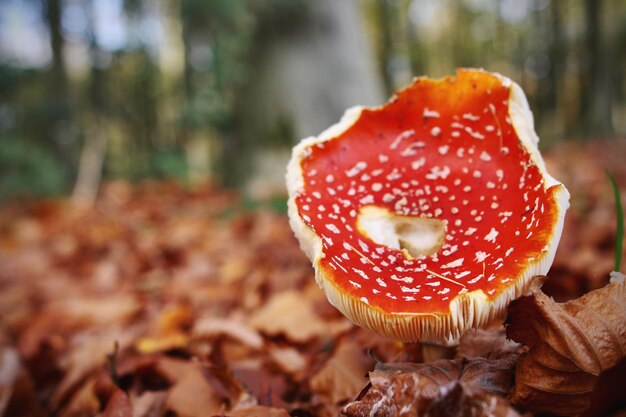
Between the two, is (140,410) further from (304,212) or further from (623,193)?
(623,193)

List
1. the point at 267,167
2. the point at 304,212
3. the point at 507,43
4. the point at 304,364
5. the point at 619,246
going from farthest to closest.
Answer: the point at 507,43 < the point at 267,167 < the point at 304,364 < the point at 619,246 < the point at 304,212

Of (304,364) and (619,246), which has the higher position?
(619,246)

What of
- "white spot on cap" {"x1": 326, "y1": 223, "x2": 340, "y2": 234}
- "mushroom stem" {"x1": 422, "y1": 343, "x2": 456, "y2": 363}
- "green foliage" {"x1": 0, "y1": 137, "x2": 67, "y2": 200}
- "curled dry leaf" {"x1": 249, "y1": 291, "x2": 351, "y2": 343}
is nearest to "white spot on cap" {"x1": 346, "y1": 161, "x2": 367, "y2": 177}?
"white spot on cap" {"x1": 326, "y1": 223, "x2": 340, "y2": 234}

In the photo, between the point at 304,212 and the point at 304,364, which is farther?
the point at 304,364

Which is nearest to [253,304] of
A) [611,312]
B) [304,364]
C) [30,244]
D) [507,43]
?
[304,364]

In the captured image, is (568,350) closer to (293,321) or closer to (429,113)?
(429,113)

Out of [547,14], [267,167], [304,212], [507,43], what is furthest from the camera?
[507,43]

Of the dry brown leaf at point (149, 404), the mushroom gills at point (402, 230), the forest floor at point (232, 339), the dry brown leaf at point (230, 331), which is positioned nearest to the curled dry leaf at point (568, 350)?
the forest floor at point (232, 339)
